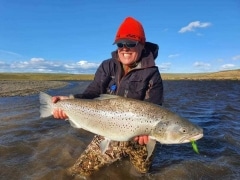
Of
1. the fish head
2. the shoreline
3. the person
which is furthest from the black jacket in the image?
the shoreline

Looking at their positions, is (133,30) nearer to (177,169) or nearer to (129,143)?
(129,143)

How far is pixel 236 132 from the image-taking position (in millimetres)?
10766

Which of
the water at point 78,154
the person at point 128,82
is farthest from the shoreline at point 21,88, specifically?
the person at point 128,82

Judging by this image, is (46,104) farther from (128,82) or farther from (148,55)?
(148,55)

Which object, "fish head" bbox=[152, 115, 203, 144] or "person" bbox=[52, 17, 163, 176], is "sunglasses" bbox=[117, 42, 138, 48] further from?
"fish head" bbox=[152, 115, 203, 144]

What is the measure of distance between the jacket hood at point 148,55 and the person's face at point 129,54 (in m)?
0.17

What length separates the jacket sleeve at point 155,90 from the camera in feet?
21.0

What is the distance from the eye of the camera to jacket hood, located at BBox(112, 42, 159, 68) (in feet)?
20.9

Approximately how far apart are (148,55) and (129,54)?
47 cm

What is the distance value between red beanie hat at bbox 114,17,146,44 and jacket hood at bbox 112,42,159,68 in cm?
32

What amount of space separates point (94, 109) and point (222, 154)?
429 cm

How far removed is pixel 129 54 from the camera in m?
6.29

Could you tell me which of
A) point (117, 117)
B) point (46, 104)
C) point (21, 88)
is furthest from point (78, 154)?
point (21, 88)

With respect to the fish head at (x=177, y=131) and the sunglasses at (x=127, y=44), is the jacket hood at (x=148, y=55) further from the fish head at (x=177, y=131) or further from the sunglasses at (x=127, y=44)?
the fish head at (x=177, y=131)
